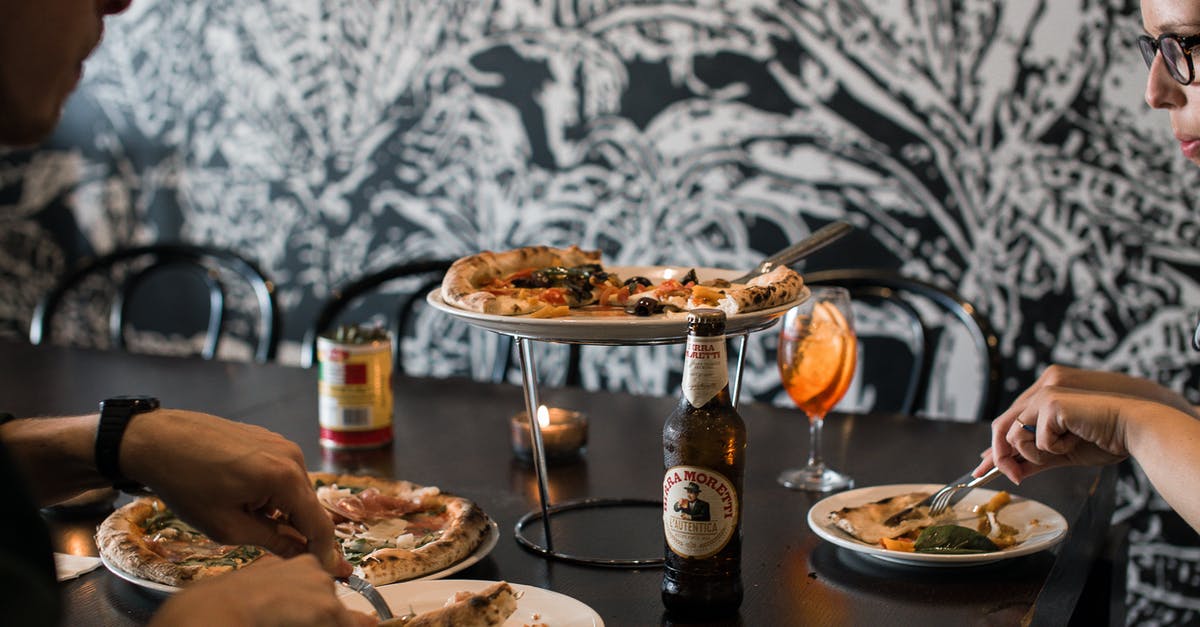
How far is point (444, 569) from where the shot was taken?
45.3 inches

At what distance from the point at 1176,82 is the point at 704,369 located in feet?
2.47

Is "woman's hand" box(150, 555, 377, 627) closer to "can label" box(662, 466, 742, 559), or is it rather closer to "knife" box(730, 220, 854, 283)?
"can label" box(662, 466, 742, 559)

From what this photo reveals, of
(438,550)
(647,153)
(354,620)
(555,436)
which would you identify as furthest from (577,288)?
(647,153)

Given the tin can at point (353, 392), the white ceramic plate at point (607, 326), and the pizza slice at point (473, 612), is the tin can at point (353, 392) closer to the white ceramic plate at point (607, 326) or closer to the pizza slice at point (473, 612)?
the white ceramic plate at point (607, 326)

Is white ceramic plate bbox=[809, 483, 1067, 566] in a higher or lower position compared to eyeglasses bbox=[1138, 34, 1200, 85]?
lower

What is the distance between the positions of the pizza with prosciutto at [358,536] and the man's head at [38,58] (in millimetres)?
A: 445

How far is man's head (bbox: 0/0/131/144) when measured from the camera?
2.62 feet

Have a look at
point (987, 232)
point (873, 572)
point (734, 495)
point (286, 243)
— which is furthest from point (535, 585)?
point (286, 243)

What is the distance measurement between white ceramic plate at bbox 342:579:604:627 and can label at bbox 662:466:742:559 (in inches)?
4.2

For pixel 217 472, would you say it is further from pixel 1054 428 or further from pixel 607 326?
pixel 1054 428

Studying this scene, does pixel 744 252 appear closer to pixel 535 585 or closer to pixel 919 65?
pixel 919 65

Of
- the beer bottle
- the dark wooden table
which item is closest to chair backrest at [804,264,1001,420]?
the dark wooden table

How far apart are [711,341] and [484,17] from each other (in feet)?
7.72

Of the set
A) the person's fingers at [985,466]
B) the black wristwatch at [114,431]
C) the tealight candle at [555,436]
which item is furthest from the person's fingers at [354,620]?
the person's fingers at [985,466]
